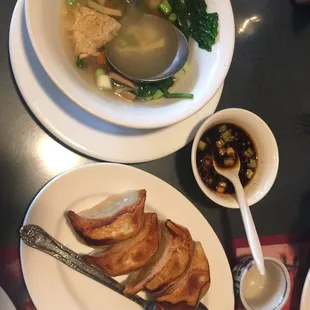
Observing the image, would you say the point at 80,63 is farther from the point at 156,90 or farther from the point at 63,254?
the point at 63,254

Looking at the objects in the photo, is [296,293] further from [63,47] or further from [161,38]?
[63,47]

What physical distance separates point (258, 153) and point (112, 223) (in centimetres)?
50

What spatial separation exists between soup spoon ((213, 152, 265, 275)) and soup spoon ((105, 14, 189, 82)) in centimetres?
30

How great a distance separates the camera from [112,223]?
1291 mm

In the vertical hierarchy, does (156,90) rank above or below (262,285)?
above

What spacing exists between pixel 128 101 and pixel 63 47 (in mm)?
213

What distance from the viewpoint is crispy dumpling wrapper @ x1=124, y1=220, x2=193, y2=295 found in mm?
1327

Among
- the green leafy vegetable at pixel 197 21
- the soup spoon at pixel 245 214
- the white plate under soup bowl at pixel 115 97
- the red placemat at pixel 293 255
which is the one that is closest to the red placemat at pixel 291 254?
the red placemat at pixel 293 255

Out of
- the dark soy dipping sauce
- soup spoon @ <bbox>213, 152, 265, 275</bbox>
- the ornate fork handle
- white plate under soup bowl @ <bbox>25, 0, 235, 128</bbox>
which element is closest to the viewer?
white plate under soup bowl @ <bbox>25, 0, 235, 128</bbox>

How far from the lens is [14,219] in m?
1.32

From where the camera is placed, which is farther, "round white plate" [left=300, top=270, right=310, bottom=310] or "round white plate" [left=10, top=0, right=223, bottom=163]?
"round white plate" [left=300, top=270, right=310, bottom=310]

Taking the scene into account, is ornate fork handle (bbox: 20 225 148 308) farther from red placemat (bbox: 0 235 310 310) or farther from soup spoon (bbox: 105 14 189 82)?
soup spoon (bbox: 105 14 189 82)

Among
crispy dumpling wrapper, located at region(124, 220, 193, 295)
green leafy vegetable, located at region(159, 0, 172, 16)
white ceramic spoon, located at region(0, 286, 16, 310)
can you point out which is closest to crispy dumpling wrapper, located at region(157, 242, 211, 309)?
crispy dumpling wrapper, located at region(124, 220, 193, 295)

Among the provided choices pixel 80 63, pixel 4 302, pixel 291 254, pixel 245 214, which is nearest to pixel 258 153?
pixel 245 214
